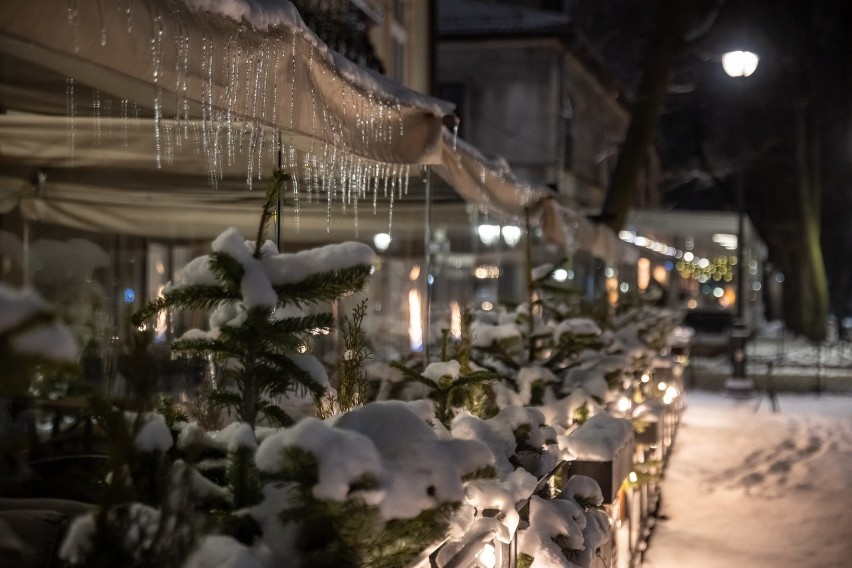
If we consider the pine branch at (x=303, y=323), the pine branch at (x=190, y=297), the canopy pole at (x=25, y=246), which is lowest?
the pine branch at (x=303, y=323)

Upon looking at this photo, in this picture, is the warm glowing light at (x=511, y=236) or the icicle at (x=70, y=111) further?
the warm glowing light at (x=511, y=236)

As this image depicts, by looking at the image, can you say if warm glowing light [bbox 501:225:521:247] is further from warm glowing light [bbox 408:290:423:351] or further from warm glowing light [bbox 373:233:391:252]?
warm glowing light [bbox 408:290:423:351]

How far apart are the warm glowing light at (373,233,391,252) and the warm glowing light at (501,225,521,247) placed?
428cm

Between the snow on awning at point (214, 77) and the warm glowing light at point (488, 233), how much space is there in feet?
27.5

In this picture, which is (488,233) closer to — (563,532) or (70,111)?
(70,111)

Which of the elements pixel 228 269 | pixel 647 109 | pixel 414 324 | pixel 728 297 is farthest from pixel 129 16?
pixel 728 297

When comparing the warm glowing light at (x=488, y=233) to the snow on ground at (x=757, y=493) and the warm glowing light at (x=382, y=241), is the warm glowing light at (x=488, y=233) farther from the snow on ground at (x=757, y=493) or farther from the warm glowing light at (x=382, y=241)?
the snow on ground at (x=757, y=493)

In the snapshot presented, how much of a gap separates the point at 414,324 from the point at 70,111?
5188 millimetres

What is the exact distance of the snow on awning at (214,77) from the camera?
2.96 metres

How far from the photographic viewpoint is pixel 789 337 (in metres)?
33.6

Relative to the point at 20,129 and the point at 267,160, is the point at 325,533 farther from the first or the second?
the point at 267,160

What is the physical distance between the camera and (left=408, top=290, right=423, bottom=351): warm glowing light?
29.9 feet

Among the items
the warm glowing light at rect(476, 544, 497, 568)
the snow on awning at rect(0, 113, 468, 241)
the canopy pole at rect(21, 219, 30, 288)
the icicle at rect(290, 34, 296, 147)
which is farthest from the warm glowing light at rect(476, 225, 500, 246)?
the warm glowing light at rect(476, 544, 497, 568)

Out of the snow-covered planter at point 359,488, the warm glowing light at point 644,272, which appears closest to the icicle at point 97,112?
the snow-covered planter at point 359,488
